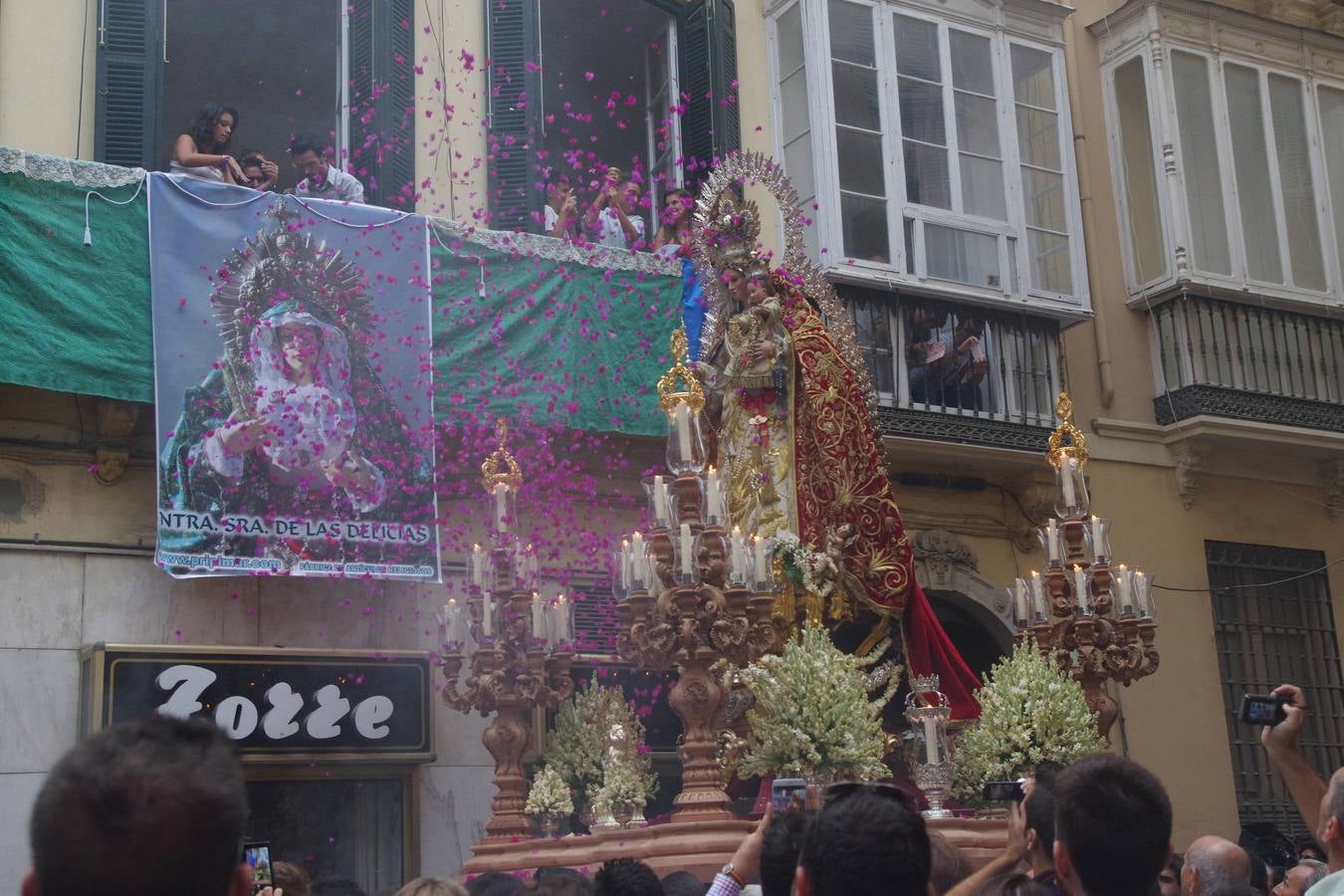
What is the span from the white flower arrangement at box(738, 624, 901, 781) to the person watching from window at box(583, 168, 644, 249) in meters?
4.76

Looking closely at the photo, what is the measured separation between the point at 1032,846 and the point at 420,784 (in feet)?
22.7

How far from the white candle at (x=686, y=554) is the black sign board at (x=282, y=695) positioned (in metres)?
3.12

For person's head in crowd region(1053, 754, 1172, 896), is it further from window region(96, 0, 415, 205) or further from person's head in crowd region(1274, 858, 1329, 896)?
window region(96, 0, 415, 205)

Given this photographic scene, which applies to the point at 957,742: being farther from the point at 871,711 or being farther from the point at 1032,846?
the point at 1032,846

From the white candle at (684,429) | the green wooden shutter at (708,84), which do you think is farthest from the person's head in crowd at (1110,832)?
the green wooden shutter at (708,84)

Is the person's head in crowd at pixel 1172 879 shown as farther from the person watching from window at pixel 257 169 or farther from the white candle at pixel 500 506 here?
the person watching from window at pixel 257 169

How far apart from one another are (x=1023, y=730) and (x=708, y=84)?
6197 millimetres

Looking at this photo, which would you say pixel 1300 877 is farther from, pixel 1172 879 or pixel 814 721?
pixel 814 721

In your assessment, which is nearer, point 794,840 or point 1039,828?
point 794,840

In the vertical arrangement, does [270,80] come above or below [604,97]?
above

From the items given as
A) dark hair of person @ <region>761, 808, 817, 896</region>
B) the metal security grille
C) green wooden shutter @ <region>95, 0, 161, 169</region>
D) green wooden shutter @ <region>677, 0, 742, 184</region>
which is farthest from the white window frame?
dark hair of person @ <region>761, 808, 817, 896</region>

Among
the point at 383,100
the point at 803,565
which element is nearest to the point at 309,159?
the point at 383,100

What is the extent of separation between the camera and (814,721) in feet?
24.9

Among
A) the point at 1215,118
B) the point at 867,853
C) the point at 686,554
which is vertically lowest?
the point at 867,853
